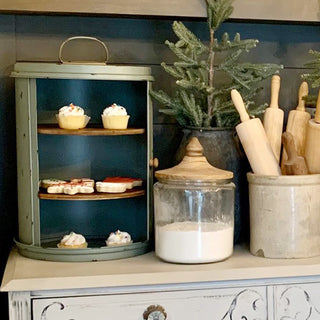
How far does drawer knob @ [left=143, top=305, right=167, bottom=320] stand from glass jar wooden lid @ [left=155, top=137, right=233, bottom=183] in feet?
0.95

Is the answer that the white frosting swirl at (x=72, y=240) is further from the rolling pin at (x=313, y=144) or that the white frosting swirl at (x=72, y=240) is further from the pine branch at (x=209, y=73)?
the rolling pin at (x=313, y=144)

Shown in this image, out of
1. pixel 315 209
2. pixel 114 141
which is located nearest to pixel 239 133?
pixel 315 209

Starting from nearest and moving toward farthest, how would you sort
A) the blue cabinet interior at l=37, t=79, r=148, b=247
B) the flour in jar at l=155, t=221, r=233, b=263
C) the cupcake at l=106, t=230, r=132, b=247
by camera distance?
1. the flour in jar at l=155, t=221, r=233, b=263
2. the cupcake at l=106, t=230, r=132, b=247
3. the blue cabinet interior at l=37, t=79, r=148, b=247

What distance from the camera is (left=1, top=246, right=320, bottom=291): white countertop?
127 cm

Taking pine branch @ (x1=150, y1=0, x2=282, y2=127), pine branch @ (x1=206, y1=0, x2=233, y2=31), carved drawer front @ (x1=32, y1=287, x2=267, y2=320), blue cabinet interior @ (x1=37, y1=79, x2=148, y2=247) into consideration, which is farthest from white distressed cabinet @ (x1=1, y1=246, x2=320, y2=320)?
pine branch @ (x1=206, y1=0, x2=233, y2=31)

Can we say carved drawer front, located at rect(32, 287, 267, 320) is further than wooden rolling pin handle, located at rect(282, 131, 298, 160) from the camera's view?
No

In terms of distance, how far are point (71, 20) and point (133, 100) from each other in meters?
0.27

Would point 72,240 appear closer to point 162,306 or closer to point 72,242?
point 72,242

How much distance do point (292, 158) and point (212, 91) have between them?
25cm

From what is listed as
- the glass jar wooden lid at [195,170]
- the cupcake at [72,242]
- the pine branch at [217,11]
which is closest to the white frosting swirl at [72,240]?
the cupcake at [72,242]

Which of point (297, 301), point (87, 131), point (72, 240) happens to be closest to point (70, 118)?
point (87, 131)

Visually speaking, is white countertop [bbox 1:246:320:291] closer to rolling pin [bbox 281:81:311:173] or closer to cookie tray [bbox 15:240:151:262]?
cookie tray [bbox 15:240:151:262]

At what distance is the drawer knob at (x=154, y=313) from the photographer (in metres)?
1.31

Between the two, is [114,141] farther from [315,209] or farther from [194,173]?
[315,209]
